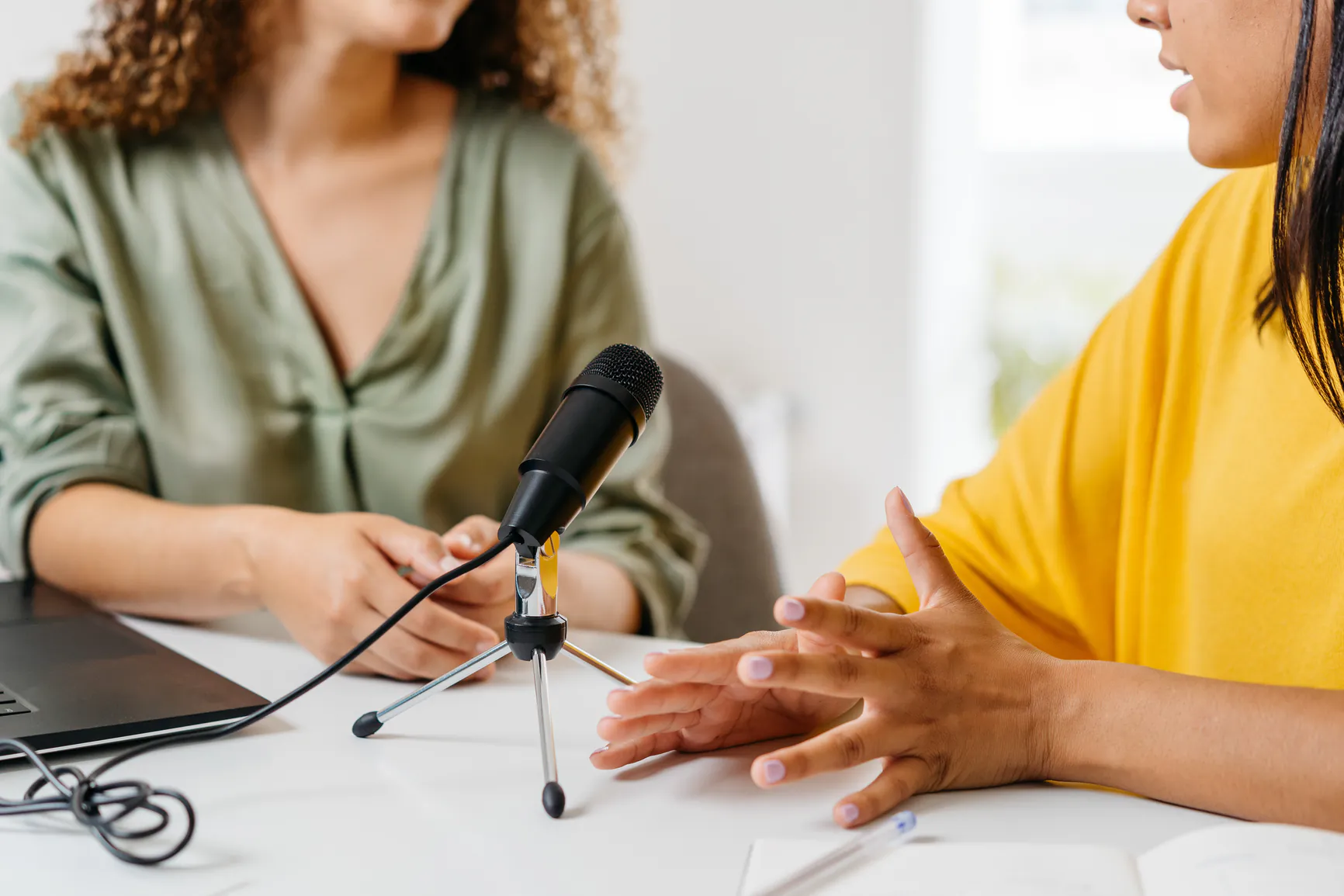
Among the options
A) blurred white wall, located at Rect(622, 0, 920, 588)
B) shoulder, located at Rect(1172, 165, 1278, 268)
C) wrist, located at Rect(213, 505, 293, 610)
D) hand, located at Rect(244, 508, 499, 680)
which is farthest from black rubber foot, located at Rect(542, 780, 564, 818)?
blurred white wall, located at Rect(622, 0, 920, 588)

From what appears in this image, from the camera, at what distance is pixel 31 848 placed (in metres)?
0.56

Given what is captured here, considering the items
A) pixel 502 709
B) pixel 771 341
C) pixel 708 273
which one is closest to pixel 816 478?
pixel 771 341

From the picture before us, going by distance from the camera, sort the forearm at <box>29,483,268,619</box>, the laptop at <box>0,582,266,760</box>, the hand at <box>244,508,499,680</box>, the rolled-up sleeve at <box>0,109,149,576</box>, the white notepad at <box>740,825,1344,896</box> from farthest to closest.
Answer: the rolled-up sleeve at <box>0,109,149,576</box>
the forearm at <box>29,483,268,619</box>
the hand at <box>244,508,499,680</box>
the laptop at <box>0,582,266,760</box>
the white notepad at <box>740,825,1344,896</box>

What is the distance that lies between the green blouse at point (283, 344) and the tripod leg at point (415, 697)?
0.43 m

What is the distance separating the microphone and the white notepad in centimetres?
19

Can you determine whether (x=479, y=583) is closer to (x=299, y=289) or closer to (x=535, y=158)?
(x=299, y=289)

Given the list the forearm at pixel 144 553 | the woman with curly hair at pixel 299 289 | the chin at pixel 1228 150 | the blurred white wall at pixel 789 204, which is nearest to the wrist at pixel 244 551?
the forearm at pixel 144 553

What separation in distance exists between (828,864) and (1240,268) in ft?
1.94

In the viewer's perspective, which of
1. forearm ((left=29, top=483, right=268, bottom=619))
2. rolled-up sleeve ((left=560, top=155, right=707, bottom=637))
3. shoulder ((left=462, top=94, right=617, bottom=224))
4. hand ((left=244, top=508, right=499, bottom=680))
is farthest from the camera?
shoulder ((left=462, top=94, right=617, bottom=224))

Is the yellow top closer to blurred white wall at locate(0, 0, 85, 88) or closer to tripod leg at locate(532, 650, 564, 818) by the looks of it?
tripod leg at locate(532, 650, 564, 818)

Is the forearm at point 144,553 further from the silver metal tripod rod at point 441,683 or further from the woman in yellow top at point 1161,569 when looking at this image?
the woman in yellow top at point 1161,569

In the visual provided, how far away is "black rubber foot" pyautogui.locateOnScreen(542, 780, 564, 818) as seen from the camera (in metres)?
0.59

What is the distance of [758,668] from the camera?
568mm

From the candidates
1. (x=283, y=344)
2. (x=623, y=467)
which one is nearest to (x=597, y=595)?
(x=623, y=467)
